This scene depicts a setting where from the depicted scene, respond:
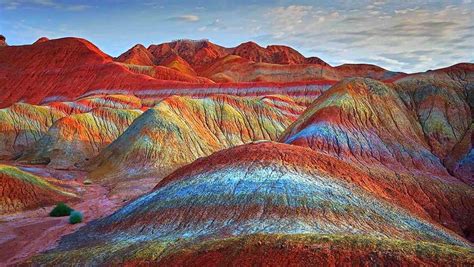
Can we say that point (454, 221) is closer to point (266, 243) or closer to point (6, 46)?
point (266, 243)

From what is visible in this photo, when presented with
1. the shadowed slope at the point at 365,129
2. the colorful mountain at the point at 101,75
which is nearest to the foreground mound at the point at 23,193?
the shadowed slope at the point at 365,129

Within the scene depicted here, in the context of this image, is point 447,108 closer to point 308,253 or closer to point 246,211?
point 246,211

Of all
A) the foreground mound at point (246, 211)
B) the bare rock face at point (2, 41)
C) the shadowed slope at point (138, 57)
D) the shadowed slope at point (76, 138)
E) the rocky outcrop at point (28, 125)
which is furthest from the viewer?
the shadowed slope at point (138, 57)

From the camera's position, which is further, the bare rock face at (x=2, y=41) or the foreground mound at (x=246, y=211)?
the bare rock face at (x=2, y=41)

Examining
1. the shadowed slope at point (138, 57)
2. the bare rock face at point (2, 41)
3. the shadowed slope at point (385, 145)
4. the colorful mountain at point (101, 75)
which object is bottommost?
the shadowed slope at point (385, 145)

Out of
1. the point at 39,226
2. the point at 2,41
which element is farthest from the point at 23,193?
the point at 2,41

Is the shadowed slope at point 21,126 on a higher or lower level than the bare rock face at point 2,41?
lower

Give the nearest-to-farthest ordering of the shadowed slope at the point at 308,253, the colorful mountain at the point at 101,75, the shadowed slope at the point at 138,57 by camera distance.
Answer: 1. the shadowed slope at the point at 308,253
2. the colorful mountain at the point at 101,75
3. the shadowed slope at the point at 138,57

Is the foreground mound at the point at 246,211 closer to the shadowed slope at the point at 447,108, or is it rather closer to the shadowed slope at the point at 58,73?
the shadowed slope at the point at 447,108
